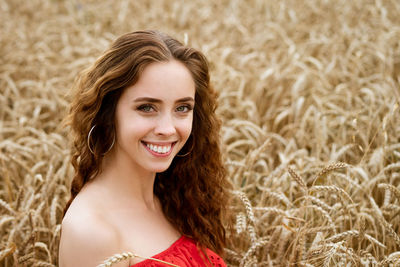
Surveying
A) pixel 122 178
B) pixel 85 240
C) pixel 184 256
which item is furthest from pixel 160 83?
pixel 184 256

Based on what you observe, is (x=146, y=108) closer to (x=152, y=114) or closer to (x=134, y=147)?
(x=152, y=114)

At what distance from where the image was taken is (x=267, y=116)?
3.29 meters

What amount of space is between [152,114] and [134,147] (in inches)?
5.7

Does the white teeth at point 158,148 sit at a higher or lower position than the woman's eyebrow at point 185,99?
lower

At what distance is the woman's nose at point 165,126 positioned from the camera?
1549 mm

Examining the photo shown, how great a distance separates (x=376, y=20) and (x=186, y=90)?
3582 mm

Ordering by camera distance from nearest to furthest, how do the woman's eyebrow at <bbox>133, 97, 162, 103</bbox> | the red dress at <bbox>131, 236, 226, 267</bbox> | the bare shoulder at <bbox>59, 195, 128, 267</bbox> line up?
the bare shoulder at <bbox>59, 195, 128, 267</bbox>, the woman's eyebrow at <bbox>133, 97, 162, 103</bbox>, the red dress at <bbox>131, 236, 226, 267</bbox>

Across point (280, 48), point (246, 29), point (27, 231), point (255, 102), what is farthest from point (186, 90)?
point (246, 29)

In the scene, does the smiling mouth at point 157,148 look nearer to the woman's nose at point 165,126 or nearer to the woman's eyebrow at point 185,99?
the woman's nose at point 165,126

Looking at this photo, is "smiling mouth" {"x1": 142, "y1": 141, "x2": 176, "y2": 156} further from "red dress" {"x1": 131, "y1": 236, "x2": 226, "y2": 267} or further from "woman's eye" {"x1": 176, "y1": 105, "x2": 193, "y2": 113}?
"red dress" {"x1": 131, "y1": 236, "x2": 226, "y2": 267}

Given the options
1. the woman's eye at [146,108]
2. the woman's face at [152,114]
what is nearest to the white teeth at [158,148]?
the woman's face at [152,114]

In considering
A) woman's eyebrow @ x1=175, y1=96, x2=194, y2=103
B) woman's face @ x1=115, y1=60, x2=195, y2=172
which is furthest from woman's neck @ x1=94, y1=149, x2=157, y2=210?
woman's eyebrow @ x1=175, y1=96, x2=194, y2=103

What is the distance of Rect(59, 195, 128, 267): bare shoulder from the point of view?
1.41 meters

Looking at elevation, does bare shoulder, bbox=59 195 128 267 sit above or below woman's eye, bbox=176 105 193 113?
below
